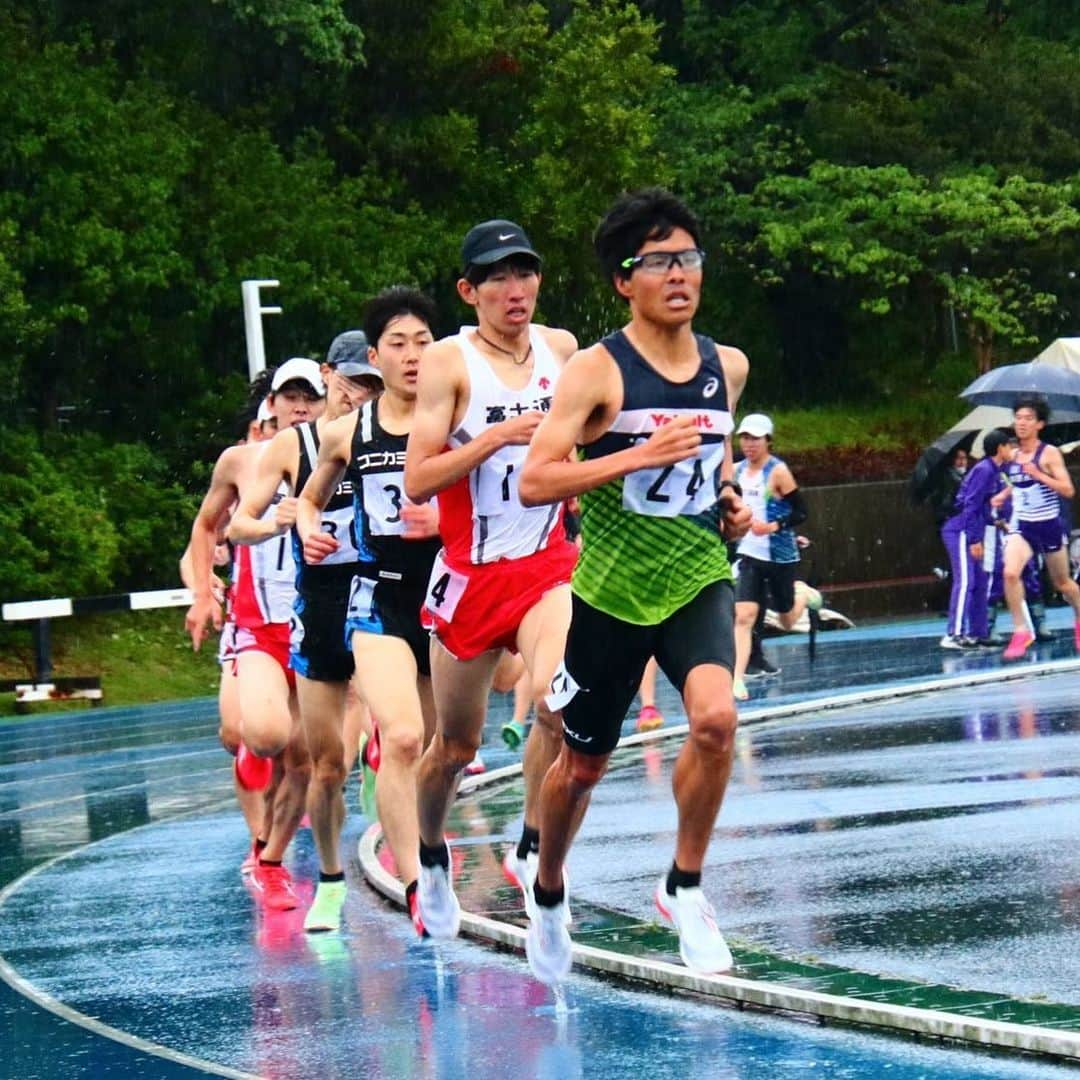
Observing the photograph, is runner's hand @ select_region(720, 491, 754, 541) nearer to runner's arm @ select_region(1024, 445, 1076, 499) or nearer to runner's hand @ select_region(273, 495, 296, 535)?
runner's hand @ select_region(273, 495, 296, 535)

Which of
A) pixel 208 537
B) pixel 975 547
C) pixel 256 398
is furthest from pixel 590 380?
pixel 975 547

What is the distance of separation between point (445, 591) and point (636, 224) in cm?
175

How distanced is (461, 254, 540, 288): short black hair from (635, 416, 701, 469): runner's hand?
1865mm

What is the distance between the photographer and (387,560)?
9742 millimetres

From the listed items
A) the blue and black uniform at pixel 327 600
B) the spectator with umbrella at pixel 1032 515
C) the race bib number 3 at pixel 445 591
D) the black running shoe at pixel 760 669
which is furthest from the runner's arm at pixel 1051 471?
the race bib number 3 at pixel 445 591

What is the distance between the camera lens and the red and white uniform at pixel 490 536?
28.8 feet

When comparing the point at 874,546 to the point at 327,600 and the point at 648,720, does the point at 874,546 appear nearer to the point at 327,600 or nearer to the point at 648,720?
the point at 648,720

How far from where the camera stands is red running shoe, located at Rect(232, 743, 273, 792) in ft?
38.7

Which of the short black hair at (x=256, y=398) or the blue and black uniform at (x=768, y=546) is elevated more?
the short black hair at (x=256, y=398)

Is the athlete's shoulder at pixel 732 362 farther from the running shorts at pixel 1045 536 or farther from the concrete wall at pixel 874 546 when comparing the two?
the concrete wall at pixel 874 546

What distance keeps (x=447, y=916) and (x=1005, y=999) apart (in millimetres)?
2367

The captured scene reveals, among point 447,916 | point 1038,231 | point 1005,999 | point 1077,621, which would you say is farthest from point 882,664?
point 1038,231

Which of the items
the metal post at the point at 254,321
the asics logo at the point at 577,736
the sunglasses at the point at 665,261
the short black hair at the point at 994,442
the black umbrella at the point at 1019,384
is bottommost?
the asics logo at the point at 577,736

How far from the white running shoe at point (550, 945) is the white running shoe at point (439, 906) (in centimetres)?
99
